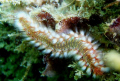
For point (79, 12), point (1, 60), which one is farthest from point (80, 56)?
point (1, 60)

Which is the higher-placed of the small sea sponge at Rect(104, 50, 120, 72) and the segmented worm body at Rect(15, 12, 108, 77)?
the segmented worm body at Rect(15, 12, 108, 77)

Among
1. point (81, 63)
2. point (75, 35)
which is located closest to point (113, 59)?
point (81, 63)

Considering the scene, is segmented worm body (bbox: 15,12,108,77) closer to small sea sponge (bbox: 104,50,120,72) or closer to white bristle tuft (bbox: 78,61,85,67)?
white bristle tuft (bbox: 78,61,85,67)

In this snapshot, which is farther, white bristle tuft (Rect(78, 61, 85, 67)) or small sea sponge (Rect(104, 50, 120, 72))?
white bristle tuft (Rect(78, 61, 85, 67))

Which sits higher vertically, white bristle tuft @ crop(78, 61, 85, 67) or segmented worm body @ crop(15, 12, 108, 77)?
segmented worm body @ crop(15, 12, 108, 77)

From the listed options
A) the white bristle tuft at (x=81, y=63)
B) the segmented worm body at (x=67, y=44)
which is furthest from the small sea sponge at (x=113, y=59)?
the white bristle tuft at (x=81, y=63)

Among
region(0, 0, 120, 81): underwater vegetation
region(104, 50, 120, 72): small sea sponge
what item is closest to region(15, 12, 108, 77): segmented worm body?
region(0, 0, 120, 81): underwater vegetation

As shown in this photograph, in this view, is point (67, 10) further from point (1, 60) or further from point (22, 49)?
point (1, 60)

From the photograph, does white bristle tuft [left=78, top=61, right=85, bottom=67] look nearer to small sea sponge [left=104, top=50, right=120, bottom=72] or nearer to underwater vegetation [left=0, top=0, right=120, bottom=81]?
underwater vegetation [left=0, top=0, right=120, bottom=81]
